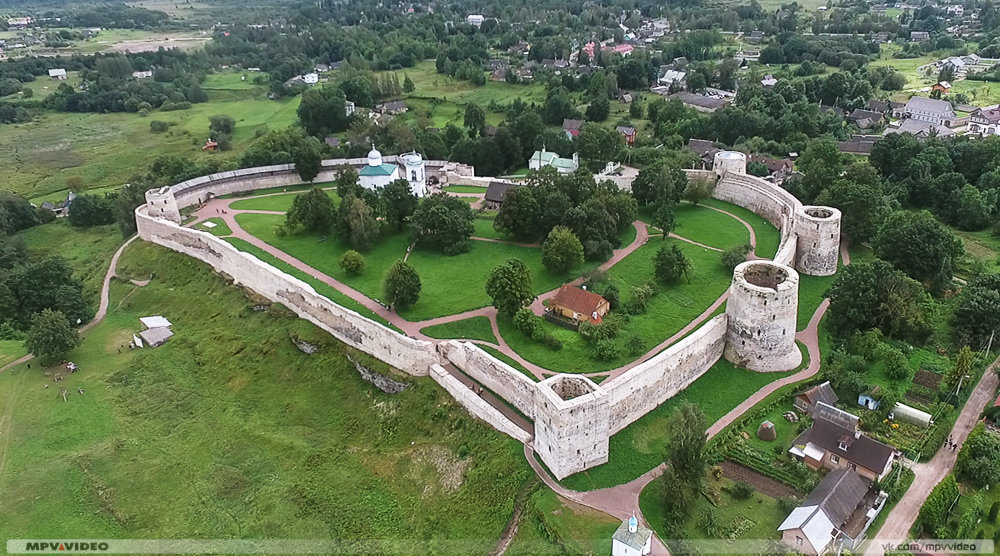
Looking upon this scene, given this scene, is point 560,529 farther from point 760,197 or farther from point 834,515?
point 760,197

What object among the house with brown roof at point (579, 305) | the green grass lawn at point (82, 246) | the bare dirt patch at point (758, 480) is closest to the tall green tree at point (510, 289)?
the house with brown roof at point (579, 305)

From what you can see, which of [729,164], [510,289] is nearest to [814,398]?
[510,289]

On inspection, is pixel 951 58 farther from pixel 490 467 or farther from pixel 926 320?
pixel 490 467

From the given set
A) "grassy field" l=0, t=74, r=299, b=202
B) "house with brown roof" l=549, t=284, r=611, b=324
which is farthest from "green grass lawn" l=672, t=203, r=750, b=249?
"grassy field" l=0, t=74, r=299, b=202

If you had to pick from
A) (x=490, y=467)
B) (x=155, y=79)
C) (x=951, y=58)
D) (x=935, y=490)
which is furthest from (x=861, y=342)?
(x=155, y=79)

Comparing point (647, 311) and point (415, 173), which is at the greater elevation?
point (415, 173)

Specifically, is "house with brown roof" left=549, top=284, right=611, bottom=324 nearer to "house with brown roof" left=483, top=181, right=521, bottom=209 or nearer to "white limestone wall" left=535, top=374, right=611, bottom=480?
"white limestone wall" left=535, top=374, right=611, bottom=480
